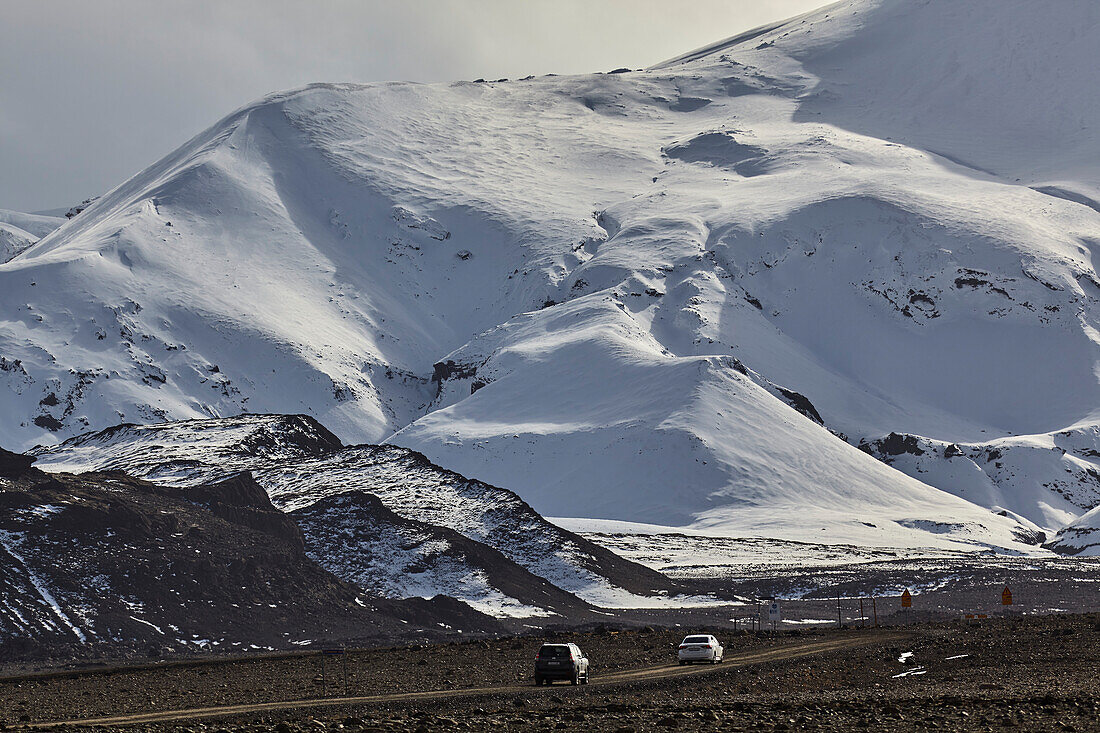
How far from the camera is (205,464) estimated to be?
109 meters

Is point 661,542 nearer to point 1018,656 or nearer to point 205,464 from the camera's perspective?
point 205,464

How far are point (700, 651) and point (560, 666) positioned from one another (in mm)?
9305

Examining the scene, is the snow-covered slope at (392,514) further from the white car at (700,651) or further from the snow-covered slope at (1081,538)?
the snow-covered slope at (1081,538)

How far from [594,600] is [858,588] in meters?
27.4

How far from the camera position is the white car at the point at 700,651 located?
50.7m

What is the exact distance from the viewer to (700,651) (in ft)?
167

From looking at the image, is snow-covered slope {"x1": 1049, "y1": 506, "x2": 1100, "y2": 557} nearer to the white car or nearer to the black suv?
the white car

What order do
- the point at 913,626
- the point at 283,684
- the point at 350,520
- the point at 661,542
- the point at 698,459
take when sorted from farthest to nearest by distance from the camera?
the point at 698,459
the point at 661,542
the point at 350,520
the point at 913,626
the point at 283,684

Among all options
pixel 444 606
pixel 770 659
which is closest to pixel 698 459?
pixel 444 606

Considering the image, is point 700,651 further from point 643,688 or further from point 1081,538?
point 1081,538

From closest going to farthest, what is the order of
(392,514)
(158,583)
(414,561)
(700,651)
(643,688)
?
(643,688)
(700,651)
(158,583)
(414,561)
(392,514)

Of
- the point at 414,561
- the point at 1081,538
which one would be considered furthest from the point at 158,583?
the point at 1081,538

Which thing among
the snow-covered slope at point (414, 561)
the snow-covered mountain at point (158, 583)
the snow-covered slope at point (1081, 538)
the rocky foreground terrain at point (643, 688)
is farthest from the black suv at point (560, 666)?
the snow-covered slope at point (1081, 538)

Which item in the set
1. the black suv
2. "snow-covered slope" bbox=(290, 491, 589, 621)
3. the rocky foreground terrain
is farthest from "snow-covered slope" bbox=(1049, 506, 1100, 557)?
the black suv
